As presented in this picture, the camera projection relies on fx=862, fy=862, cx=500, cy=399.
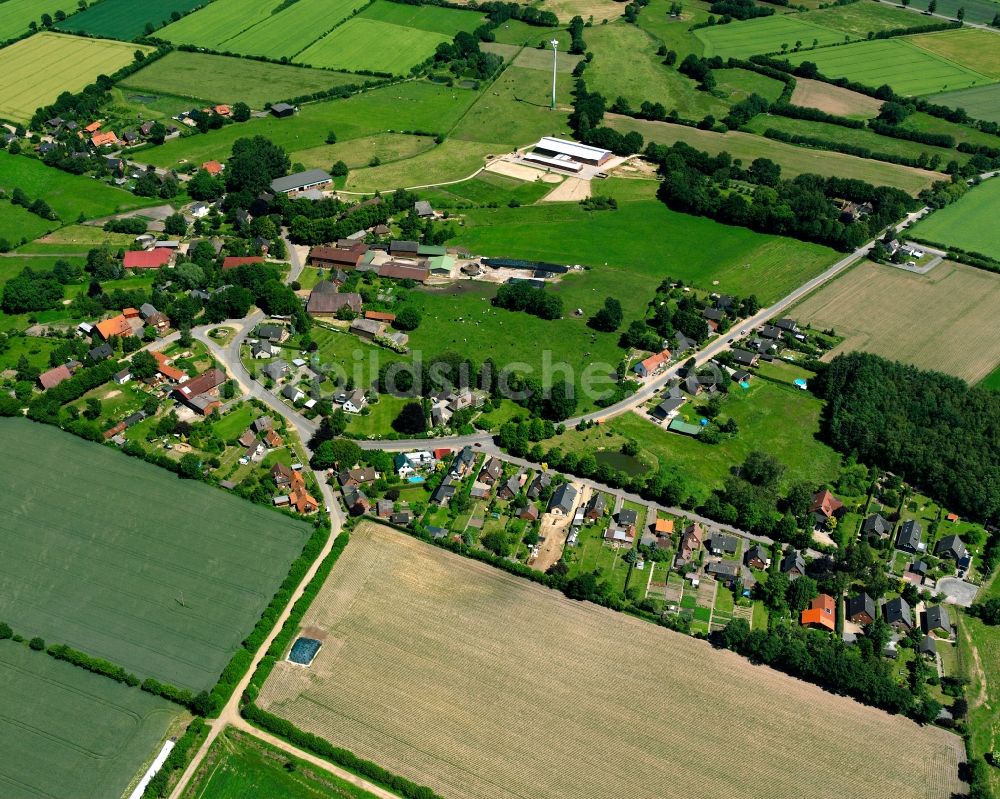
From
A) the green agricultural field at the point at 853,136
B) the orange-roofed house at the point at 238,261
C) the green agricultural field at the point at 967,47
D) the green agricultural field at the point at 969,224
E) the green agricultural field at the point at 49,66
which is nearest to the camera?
the orange-roofed house at the point at 238,261

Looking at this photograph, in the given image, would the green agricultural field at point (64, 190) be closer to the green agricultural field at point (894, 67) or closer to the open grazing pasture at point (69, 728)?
the open grazing pasture at point (69, 728)

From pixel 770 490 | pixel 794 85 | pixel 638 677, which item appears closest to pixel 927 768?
pixel 638 677

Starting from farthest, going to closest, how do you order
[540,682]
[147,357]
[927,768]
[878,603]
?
[147,357]
[878,603]
[540,682]
[927,768]

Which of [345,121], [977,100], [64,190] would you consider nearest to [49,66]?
[64,190]

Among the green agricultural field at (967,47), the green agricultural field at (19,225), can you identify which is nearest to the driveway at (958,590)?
the green agricultural field at (19,225)

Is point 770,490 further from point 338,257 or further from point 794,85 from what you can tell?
point 794,85

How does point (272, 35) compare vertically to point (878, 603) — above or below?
above

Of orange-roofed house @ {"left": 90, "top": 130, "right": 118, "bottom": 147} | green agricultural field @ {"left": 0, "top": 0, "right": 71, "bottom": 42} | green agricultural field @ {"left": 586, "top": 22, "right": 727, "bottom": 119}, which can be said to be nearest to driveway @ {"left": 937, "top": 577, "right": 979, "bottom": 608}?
green agricultural field @ {"left": 586, "top": 22, "right": 727, "bottom": 119}
